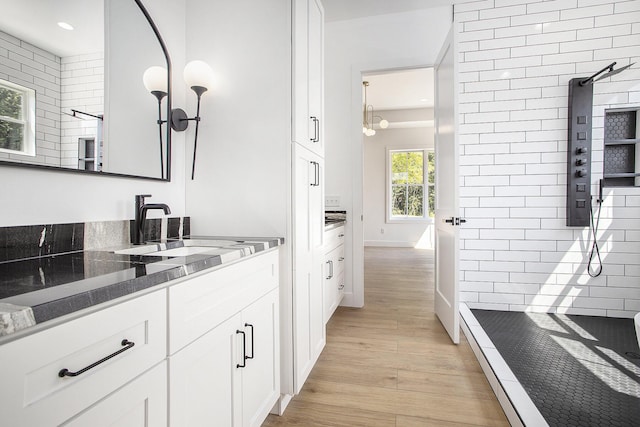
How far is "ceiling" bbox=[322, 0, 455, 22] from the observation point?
3.00m

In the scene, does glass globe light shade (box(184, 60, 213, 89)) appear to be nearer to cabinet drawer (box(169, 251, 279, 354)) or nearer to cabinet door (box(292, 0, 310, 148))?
cabinet door (box(292, 0, 310, 148))

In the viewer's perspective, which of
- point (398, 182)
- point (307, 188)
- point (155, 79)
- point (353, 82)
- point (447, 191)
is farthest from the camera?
point (398, 182)

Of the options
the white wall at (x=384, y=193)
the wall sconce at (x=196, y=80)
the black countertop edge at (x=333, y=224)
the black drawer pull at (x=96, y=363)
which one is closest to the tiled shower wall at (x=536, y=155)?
the black countertop edge at (x=333, y=224)

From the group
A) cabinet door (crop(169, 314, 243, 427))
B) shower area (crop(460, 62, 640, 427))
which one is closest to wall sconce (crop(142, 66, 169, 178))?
cabinet door (crop(169, 314, 243, 427))

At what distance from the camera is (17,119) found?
100 centimetres

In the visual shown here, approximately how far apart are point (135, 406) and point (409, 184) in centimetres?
755

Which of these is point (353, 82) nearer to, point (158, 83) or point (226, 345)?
point (158, 83)

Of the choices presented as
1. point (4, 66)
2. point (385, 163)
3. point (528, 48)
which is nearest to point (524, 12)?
point (528, 48)

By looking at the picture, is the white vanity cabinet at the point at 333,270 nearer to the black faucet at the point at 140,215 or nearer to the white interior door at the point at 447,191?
the white interior door at the point at 447,191

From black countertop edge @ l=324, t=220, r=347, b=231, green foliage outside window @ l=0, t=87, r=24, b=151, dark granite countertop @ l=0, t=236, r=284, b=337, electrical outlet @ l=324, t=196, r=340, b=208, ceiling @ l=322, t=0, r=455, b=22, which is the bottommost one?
dark granite countertop @ l=0, t=236, r=284, b=337

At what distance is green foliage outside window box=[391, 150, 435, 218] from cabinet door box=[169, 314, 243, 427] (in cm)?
701

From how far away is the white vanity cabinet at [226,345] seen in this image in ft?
2.97

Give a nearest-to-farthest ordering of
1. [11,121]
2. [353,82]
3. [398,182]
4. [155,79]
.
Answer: [11,121] < [155,79] < [353,82] < [398,182]

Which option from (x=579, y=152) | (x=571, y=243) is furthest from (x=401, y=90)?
(x=571, y=243)
